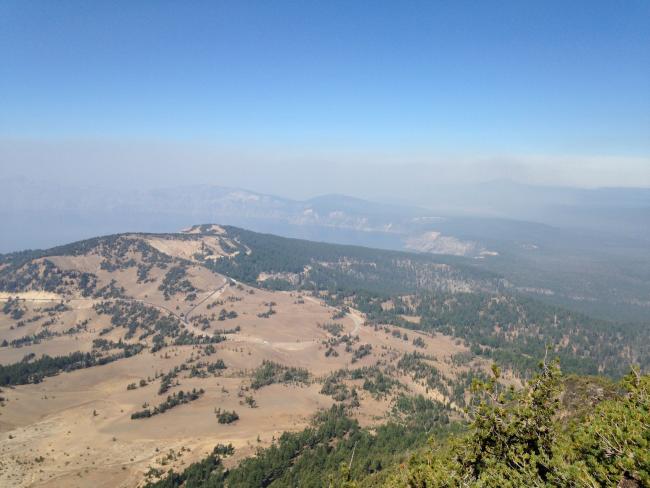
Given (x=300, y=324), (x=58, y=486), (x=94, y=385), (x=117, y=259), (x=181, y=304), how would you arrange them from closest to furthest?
(x=58, y=486), (x=94, y=385), (x=300, y=324), (x=181, y=304), (x=117, y=259)

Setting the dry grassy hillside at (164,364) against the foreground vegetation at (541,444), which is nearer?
the foreground vegetation at (541,444)

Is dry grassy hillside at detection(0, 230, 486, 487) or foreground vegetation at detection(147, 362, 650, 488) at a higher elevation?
foreground vegetation at detection(147, 362, 650, 488)

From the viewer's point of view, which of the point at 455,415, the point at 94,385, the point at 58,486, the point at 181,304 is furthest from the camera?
the point at 181,304

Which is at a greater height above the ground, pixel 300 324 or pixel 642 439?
pixel 642 439

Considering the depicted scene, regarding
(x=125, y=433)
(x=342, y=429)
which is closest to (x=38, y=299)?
(x=125, y=433)

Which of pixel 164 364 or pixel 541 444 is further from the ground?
pixel 541 444

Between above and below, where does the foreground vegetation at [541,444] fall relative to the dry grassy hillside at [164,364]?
above

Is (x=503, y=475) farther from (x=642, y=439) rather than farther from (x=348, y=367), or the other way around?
(x=348, y=367)

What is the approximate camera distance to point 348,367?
4409 inches

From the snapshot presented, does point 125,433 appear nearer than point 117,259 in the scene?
Yes

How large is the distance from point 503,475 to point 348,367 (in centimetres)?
9844

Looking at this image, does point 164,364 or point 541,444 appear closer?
point 541,444

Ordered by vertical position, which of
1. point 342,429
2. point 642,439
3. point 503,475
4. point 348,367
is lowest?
point 348,367

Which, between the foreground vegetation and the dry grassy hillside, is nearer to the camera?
the foreground vegetation
